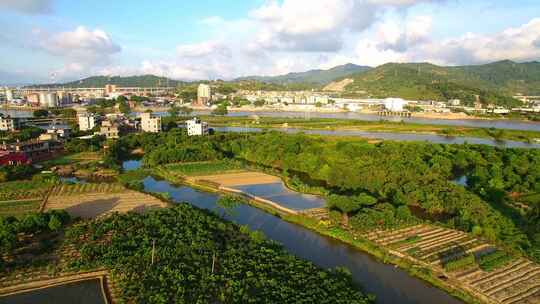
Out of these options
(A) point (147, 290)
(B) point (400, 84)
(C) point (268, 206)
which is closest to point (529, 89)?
(B) point (400, 84)

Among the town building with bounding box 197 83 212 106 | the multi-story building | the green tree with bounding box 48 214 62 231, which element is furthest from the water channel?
the town building with bounding box 197 83 212 106

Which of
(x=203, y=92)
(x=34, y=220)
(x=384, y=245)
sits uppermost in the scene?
(x=203, y=92)

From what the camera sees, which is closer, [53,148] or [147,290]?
[147,290]

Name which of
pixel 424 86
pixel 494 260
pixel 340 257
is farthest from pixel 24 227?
pixel 424 86

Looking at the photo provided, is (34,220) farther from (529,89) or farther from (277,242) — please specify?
(529,89)

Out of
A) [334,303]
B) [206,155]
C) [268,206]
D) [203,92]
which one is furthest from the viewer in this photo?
[203,92]

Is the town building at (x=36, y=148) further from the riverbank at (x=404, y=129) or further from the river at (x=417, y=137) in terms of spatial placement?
the riverbank at (x=404, y=129)

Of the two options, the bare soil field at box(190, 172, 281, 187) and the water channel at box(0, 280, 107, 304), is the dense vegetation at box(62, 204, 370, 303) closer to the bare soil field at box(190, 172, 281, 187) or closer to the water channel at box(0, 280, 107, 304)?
the water channel at box(0, 280, 107, 304)
